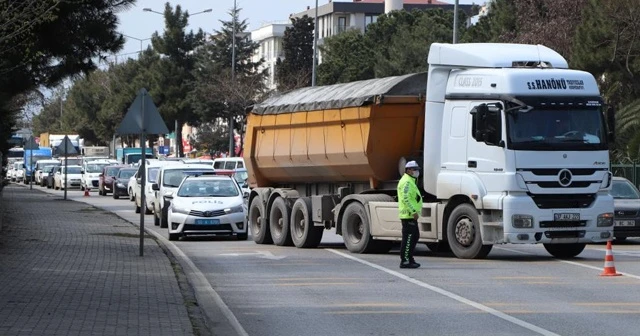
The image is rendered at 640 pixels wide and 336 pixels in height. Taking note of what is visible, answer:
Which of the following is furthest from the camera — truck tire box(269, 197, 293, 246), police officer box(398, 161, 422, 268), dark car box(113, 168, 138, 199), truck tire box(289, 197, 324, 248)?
dark car box(113, 168, 138, 199)

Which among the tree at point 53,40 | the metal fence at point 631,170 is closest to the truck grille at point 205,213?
the tree at point 53,40

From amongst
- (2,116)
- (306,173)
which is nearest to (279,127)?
(306,173)

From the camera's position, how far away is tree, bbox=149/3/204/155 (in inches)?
3890

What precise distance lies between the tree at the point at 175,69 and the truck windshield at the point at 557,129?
76.6 metres

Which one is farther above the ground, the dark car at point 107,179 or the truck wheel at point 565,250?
the dark car at point 107,179

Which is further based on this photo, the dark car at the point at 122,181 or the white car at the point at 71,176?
the white car at the point at 71,176

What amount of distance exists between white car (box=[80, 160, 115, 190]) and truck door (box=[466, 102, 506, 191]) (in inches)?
2092

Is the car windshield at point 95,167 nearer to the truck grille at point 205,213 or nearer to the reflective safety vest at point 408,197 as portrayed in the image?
the truck grille at point 205,213

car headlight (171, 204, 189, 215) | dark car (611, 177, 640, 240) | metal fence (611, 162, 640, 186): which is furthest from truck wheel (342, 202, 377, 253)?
metal fence (611, 162, 640, 186)

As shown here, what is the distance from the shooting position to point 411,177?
2158cm

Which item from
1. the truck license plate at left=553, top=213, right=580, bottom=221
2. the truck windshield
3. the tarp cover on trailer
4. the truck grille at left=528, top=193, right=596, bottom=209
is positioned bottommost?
the truck license plate at left=553, top=213, right=580, bottom=221

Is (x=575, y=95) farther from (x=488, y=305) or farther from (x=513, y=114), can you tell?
(x=488, y=305)

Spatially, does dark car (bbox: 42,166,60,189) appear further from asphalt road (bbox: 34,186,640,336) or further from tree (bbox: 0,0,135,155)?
tree (bbox: 0,0,135,155)

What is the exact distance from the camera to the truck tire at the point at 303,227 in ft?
88.9
